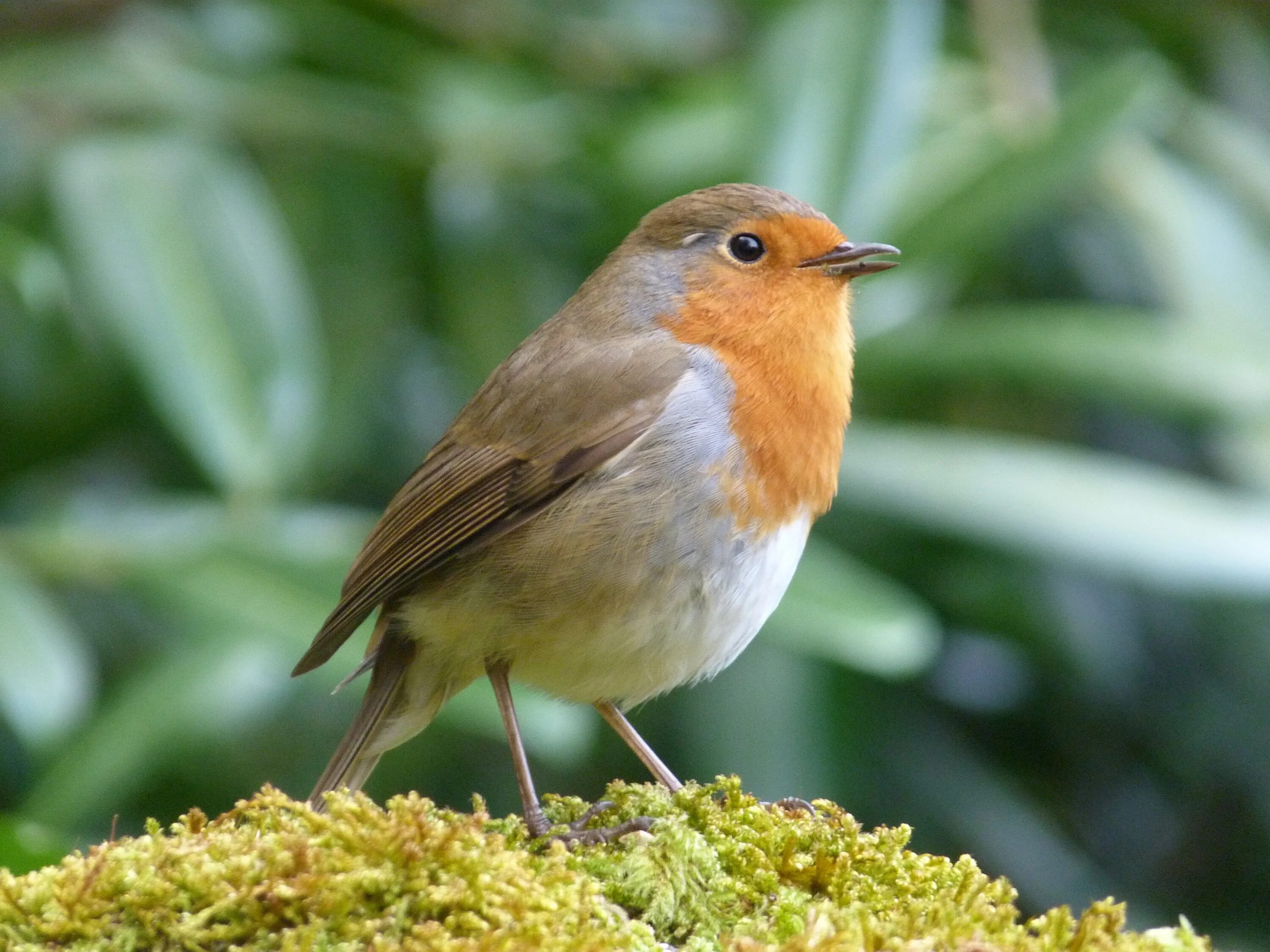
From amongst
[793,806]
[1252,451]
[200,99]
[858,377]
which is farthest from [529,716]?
[200,99]

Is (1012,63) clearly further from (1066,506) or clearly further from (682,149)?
(1066,506)

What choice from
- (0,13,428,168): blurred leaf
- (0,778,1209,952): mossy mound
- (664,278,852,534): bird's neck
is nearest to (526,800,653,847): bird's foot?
(0,778,1209,952): mossy mound

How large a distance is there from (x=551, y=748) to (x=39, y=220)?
7.36 ft

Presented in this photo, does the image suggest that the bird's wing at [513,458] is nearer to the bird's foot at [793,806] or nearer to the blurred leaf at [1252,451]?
the bird's foot at [793,806]

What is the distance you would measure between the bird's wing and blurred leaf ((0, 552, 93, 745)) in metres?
0.80

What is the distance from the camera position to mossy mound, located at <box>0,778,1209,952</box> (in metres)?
1.60

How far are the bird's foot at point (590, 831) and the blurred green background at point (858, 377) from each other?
907 mm

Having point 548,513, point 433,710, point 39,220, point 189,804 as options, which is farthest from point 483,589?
point 39,220

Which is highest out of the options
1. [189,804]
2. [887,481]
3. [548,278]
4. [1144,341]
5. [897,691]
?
[548,278]

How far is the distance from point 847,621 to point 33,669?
181 centimetres

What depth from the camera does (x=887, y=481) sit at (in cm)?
363

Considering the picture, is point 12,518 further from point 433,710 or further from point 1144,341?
point 1144,341

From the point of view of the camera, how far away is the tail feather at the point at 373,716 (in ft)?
9.09

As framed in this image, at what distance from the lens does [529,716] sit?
3.16 meters
